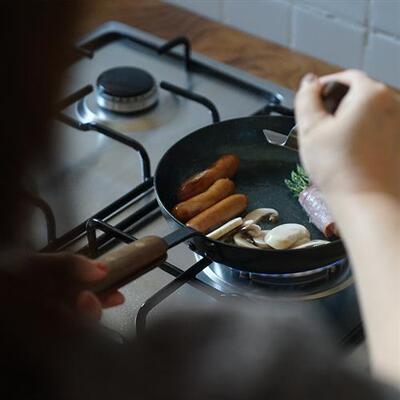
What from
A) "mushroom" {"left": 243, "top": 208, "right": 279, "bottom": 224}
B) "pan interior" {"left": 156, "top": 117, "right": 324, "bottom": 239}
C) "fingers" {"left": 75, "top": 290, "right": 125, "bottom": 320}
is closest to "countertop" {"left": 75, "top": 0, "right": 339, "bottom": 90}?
"pan interior" {"left": 156, "top": 117, "right": 324, "bottom": 239}

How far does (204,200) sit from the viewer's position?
39.9 inches

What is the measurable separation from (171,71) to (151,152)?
18 centimetres

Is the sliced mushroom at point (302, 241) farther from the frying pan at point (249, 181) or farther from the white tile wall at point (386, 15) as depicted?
the white tile wall at point (386, 15)

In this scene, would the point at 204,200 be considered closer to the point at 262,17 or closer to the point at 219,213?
the point at 219,213

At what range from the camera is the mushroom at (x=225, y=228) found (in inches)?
38.0

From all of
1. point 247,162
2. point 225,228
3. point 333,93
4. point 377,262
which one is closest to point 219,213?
point 225,228

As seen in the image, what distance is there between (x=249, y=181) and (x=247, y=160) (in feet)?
0.10

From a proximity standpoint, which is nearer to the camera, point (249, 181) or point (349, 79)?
point (349, 79)

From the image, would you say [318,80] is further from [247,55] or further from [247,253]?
[247,55]

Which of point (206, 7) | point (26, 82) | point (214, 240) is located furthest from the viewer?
point (206, 7)

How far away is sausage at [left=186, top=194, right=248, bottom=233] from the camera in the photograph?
0.98 metres

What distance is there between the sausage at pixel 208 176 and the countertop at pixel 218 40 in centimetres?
23

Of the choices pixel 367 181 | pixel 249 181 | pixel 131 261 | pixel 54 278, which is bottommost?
pixel 249 181

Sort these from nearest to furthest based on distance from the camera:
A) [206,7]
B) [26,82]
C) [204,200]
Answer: [26,82] → [204,200] → [206,7]
